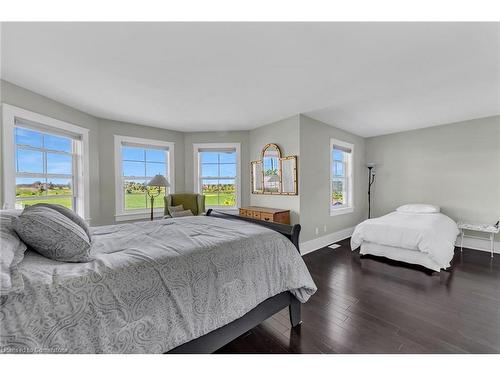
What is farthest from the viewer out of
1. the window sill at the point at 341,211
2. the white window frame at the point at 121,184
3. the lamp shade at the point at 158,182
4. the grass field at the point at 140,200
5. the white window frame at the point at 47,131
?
the window sill at the point at 341,211

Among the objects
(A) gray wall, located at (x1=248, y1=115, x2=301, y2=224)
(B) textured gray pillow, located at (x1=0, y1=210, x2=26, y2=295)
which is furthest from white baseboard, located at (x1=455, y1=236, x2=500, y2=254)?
(B) textured gray pillow, located at (x1=0, y1=210, x2=26, y2=295)

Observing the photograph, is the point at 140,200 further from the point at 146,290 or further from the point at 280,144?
the point at 146,290

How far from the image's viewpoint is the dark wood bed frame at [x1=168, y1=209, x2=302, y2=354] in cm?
120

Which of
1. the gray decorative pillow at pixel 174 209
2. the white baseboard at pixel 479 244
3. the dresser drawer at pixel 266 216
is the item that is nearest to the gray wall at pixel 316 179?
the dresser drawer at pixel 266 216

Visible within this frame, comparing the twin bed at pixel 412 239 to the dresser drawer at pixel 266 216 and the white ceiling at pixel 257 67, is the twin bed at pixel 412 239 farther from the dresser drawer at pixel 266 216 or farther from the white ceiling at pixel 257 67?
the white ceiling at pixel 257 67

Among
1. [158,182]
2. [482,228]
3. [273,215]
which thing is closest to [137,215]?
[158,182]

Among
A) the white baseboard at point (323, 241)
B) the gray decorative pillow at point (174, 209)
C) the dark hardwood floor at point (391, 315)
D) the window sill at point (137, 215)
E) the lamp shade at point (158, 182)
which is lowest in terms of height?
the dark hardwood floor at point (391, 315)

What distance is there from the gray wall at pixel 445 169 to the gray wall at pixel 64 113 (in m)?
5.87

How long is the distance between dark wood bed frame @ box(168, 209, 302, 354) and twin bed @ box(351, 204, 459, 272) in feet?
7.03

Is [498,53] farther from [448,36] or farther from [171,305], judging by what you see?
[171,305]

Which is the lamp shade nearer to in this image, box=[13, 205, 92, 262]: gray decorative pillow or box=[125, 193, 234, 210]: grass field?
box=[125, 193, 234, 210]: grass field

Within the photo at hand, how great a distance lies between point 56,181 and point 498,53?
536 centimetres

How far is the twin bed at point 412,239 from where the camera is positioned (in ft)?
9.30
